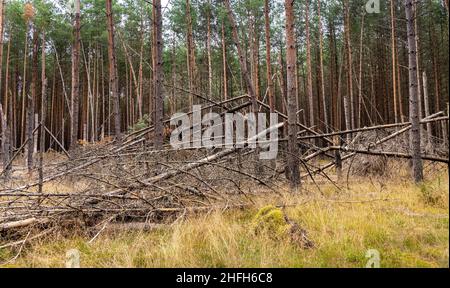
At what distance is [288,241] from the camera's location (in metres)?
3.40

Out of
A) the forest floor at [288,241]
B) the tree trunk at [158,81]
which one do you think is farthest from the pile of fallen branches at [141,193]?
the tree trunk at [158,81]

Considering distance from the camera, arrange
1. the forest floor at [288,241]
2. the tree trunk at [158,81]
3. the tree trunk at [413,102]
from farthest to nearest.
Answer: the tree trunk at [158,81], the tree trunk at [413,102], the forest floor at [288,241]

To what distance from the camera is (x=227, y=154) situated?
6.33 m

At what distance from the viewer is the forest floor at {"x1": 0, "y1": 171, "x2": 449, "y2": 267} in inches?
104

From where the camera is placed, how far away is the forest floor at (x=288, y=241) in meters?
2.65

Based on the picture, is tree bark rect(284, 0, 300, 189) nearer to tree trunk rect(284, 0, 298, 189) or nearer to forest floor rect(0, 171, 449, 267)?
tree trunk rect(284, 0, 298, 189)

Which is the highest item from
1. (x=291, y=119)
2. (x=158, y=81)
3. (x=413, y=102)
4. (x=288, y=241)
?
(x=158, y=81)

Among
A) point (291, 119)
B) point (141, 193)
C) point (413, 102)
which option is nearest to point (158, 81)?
point (291, 119)

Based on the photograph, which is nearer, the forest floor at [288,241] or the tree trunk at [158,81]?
the forest floor at [288,241]

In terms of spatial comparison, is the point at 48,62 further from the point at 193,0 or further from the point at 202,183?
the point at 202,183

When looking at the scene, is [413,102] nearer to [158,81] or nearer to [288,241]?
[288,241]

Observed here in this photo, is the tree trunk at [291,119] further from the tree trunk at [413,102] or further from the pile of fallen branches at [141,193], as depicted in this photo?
the tree trunk at [413,102]

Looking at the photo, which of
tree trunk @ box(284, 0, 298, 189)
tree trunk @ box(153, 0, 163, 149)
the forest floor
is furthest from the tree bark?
tree trunk @ box(153, 0, 163, 149)
